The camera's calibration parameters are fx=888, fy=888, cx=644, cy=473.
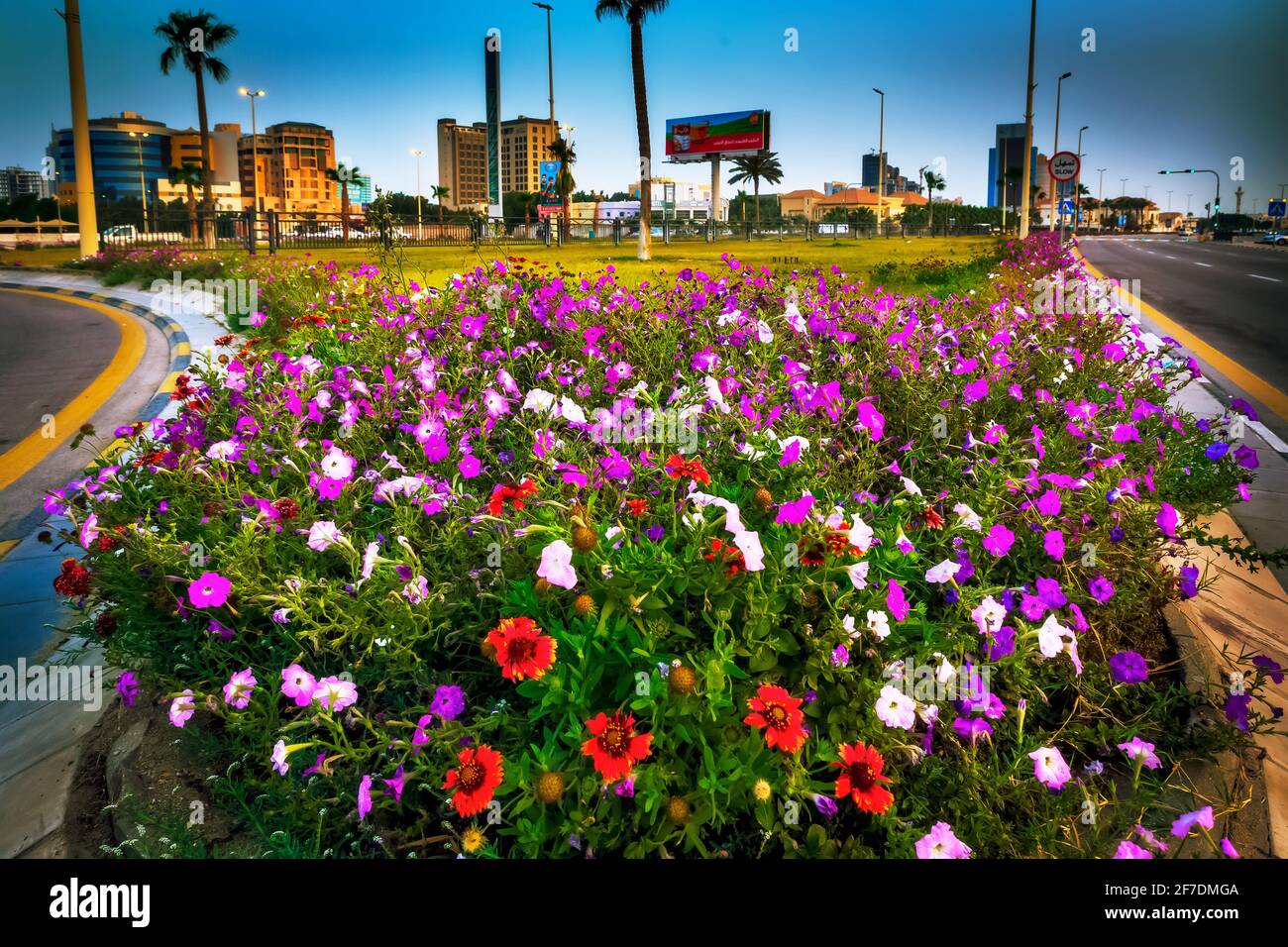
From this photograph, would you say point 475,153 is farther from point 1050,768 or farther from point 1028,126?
point 1050,768

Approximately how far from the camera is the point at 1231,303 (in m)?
15.7

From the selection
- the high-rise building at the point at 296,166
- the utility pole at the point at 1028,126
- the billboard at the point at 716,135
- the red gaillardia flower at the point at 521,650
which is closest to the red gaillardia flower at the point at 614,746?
the red gaillardia flower at the point at 521,650

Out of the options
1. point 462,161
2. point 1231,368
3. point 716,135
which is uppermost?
point 462,161

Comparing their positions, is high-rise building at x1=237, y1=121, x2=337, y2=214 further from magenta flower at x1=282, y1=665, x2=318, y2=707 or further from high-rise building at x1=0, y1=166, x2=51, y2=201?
magenta flower at x1=282, y1=665, x2=318, y2=707

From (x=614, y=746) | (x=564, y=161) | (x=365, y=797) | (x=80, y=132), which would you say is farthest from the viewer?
(x=564, y=161)

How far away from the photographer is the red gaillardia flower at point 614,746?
5.66ft

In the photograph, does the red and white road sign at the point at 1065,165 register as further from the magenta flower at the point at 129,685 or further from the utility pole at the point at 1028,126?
the magenta flower at the point at 129,685

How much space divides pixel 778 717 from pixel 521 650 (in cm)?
55

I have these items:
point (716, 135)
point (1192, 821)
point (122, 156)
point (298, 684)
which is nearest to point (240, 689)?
point (298, 684)

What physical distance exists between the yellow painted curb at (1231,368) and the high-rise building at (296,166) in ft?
349

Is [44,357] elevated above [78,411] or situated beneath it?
elevated above

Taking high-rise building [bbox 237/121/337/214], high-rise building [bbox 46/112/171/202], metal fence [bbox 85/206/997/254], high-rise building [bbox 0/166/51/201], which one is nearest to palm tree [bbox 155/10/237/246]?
metal fence [bbox 85/206/997/254]
